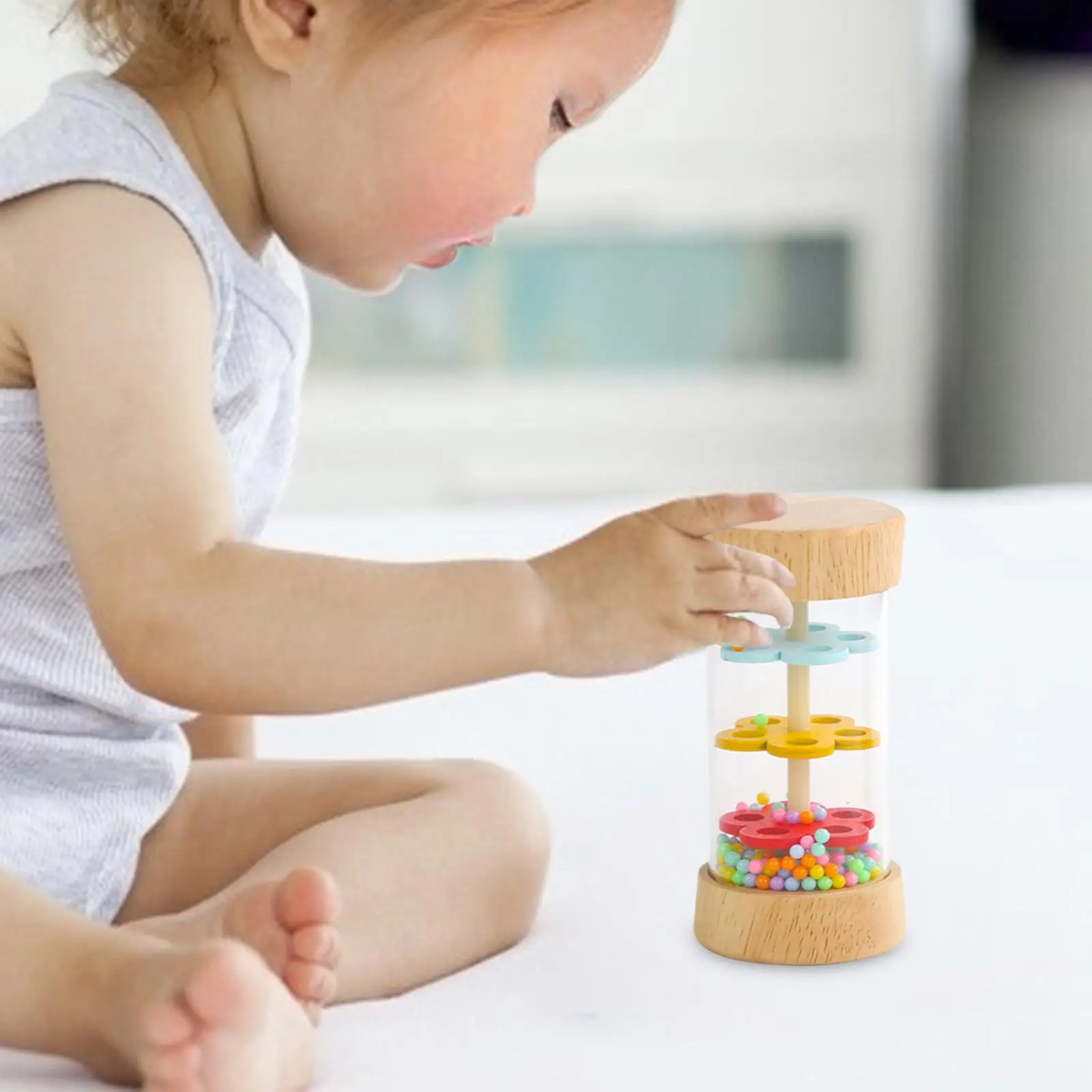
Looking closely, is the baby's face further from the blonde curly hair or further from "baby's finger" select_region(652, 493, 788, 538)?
"baby's finger" select_region(652, 493, 788, 538)

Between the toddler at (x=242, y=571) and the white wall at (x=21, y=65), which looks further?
the white wall at (x=21, y=65)

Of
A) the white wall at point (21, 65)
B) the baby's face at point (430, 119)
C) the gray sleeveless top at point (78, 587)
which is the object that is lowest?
the gray sleeveless top at point (78, 587)

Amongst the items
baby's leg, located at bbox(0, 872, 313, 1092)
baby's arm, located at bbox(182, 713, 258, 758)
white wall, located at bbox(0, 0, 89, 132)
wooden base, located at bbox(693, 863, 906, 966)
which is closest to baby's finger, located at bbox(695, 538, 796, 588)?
wooden base, located at bbox(693, 863, 906, 966)

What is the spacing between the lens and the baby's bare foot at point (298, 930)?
78 cm

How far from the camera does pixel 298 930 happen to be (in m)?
0.79

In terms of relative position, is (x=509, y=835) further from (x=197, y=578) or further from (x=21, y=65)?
(x=21, y=65)

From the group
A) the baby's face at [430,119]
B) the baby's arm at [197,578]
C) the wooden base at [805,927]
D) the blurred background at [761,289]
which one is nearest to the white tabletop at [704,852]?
the wooden base at [805,927]

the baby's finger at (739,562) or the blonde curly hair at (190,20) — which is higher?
the blonde curly hair at (190,20)

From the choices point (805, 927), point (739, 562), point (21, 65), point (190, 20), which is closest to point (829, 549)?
point (739, 562)

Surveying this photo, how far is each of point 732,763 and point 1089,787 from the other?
23 centimetres

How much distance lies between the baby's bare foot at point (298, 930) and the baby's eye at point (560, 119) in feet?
1.20

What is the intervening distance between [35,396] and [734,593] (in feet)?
1.01

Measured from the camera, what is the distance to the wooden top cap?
0.88 m

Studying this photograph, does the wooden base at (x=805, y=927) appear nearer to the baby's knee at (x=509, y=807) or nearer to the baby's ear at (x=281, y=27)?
the baby's knee at (x=509, y=807)
